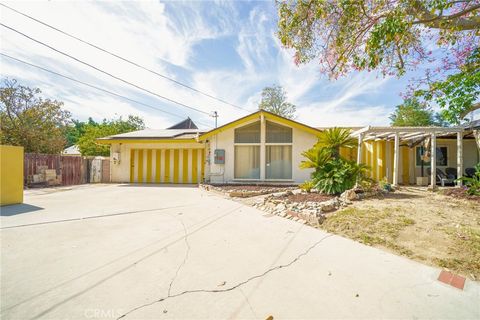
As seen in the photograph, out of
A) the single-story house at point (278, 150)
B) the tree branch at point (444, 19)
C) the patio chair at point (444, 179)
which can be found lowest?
the patio chair at point (444, 179)

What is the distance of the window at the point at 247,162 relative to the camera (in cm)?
1116

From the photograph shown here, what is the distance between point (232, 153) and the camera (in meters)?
11.3

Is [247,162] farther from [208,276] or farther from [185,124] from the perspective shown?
[185,124]

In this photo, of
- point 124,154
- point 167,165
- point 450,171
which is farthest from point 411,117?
point 124,154

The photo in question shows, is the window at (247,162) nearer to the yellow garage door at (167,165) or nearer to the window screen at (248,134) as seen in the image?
the window screen at (248,134)

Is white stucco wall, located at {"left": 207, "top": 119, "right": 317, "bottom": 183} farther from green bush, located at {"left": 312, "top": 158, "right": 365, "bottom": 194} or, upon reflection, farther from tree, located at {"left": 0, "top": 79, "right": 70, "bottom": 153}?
tree, located at {"left": 0, "top": 79, "right": 70, "bottom": 153}

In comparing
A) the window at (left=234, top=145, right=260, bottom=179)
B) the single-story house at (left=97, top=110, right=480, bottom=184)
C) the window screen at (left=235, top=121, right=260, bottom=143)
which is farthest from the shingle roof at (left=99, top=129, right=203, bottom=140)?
the window at (left=234, top=145, right=260, bottom=179)

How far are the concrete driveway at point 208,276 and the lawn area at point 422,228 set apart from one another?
1.22 ft

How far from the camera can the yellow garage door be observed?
13.0m

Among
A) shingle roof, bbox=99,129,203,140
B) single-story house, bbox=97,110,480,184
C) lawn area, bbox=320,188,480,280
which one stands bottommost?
lawn area, bbox=320,188,480,280

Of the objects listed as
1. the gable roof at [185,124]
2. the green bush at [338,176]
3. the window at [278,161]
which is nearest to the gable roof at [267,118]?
the window at [278,161]

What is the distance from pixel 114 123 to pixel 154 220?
2840cm

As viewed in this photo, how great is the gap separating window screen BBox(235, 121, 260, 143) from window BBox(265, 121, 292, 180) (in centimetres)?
60

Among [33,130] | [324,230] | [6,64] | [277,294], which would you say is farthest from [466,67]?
[33,130]
